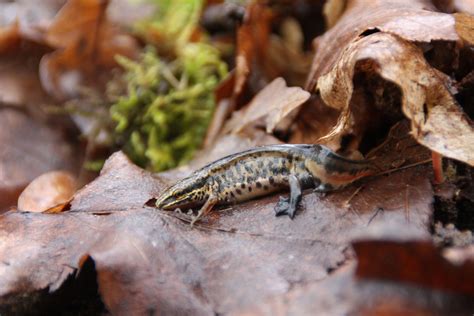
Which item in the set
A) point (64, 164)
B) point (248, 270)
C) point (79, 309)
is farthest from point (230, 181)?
point (64, 164)

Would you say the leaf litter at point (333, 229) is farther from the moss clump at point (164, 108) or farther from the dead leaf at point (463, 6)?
the moss clump at point (164, 108)

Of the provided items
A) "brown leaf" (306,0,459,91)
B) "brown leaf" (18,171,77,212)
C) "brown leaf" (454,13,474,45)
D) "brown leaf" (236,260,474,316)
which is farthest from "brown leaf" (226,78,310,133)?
"brown leaf" (236,260,474,316)

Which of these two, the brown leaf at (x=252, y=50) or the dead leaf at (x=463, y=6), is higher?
the dead leaf at (x=463, y=6)

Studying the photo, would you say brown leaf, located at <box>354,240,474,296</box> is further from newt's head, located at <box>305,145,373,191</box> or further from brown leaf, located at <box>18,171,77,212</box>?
brown leaf, located at <box>18,171,77,212</box>

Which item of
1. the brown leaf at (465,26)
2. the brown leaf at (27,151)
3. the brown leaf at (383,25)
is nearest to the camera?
the brown leaf at (383,25)

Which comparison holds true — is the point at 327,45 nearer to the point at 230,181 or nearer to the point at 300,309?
the point at 230,181

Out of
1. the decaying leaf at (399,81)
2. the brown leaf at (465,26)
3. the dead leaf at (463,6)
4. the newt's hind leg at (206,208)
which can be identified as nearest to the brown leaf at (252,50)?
the decaying leaf at (399,81)
